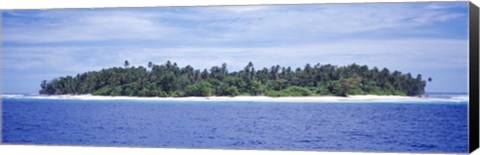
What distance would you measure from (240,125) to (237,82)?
59cm

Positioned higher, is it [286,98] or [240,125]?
[286,98]

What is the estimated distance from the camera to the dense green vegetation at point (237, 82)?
12.3 metres

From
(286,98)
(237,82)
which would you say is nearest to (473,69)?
(286,98)

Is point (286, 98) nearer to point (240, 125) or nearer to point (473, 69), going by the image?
point (240, 125)

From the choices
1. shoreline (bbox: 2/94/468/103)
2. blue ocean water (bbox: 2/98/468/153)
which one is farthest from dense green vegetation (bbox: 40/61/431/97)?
blue ocean water (bbox: 2/98/468/153)

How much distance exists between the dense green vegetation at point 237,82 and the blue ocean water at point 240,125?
0.17m

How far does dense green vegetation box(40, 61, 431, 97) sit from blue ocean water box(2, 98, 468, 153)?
0.17 m

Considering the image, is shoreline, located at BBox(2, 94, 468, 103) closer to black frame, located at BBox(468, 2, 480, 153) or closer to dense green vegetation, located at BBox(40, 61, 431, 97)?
dense green vegetation, located at BBox(40, 61, 431, 97)

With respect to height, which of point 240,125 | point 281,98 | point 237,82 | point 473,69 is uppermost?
point 473,69

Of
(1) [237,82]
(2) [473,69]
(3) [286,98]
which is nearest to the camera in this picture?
(2) [473,69]

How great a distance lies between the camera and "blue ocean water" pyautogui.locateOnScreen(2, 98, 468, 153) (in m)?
12.1

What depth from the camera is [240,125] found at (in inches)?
505

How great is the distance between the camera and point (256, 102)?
1279 cm

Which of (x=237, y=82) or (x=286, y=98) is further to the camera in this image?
(x=237, y=82)
